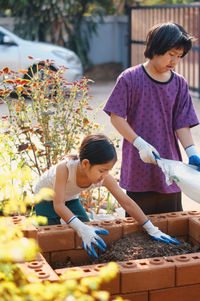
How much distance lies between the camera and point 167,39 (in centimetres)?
309

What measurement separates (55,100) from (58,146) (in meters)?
0.35

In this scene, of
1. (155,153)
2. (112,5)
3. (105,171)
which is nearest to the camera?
(105,171)

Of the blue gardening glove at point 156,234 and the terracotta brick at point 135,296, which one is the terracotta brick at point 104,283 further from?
the blue gardening glove at point 156,234

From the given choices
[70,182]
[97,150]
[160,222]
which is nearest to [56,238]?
[70,182]

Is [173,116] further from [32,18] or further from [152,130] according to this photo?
[32,18]

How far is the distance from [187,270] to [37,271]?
65 centimetres

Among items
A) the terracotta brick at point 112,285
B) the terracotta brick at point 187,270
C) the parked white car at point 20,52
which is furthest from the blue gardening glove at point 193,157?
the parked white car at point 20,52

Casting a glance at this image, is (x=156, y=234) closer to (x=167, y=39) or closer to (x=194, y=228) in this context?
(x=194, y=228)

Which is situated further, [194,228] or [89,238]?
[194,228]

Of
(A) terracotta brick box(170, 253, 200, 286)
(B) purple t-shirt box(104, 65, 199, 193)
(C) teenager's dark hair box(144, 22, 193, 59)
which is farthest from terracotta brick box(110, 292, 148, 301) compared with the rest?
(C) teenager's dark hair box(144, 22, 193, 59)

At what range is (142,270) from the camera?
246 centimetres

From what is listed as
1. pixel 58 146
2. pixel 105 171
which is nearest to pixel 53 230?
pixel 105 171

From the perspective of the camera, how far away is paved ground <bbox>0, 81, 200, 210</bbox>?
16.1 feet

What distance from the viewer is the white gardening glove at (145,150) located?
3067 mm
